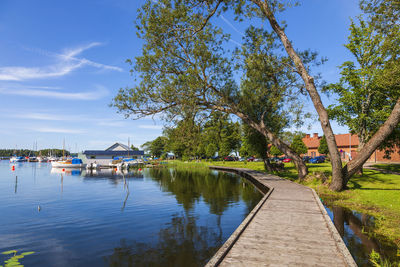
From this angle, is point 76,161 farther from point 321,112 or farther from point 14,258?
point 321,112

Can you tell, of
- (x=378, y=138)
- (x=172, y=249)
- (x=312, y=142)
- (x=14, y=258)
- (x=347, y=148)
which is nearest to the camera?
(x=14, y=258)

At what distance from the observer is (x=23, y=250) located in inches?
365

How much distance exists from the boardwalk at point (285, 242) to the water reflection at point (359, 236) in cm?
100

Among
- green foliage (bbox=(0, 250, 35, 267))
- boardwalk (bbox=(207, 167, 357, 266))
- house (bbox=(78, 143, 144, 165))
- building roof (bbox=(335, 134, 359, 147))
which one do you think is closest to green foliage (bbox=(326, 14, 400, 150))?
boardwalk (bbox=(207, 167, 357, 266))

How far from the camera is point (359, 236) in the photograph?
30.6 feet

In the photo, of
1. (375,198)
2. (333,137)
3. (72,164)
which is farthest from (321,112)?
(72,164)

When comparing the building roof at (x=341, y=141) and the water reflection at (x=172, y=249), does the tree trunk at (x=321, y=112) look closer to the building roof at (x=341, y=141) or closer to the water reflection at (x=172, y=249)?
the water reflection at (x=172, y=249)

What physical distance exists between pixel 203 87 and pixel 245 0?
7317 millimetres

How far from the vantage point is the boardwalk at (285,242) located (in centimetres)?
560

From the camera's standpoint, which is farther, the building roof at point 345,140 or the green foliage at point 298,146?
the building roof at point 345,140

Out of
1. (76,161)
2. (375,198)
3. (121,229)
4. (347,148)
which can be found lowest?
(121,229)

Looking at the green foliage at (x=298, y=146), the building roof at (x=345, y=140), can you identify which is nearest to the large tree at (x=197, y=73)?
the green foliage at (x=298, y=146)

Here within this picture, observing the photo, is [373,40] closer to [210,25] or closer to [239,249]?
[210,25]

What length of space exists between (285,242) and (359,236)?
4.52 meters
